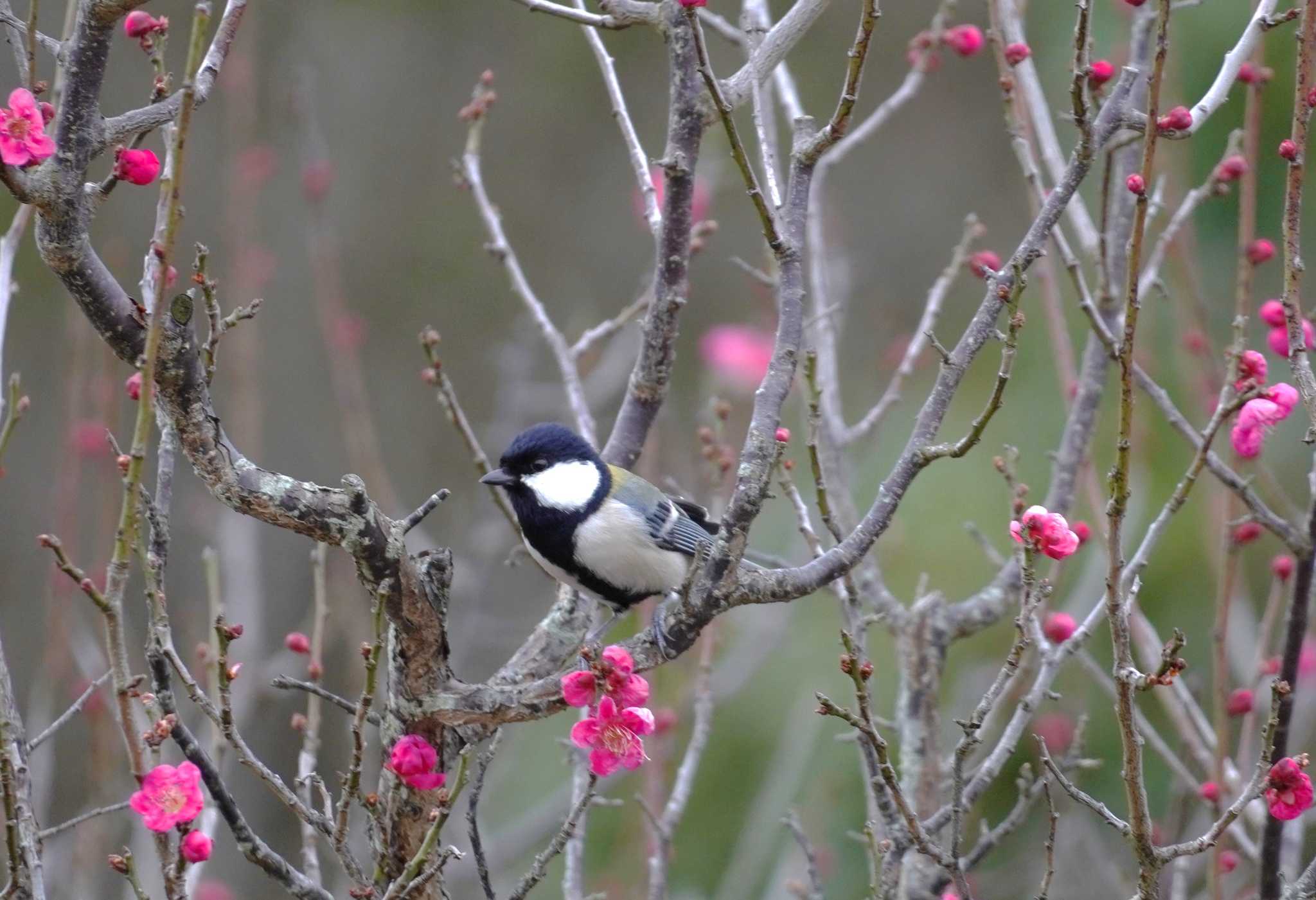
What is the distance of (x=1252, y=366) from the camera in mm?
1791

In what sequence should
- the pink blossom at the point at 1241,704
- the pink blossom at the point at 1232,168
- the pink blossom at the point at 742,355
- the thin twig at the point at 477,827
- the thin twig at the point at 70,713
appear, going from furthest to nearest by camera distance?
the pink blossom at the point at 742,355, the pink blossom at the point at 1232,168, the pink blossom at the point at 1241,704, the thin twig at the point at 477,827, the thin twig at the point at 70,713

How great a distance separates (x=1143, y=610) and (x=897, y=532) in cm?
89

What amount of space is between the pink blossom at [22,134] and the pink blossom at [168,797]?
2.30 feet

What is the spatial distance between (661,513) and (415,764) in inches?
48.6

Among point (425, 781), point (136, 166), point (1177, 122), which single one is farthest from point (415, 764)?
point (1177, 122)

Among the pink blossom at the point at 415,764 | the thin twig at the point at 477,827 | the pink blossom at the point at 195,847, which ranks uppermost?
the pink blossom at the point at 415,764

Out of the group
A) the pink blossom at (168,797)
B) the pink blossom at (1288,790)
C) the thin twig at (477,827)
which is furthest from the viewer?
the thin twig at (477,827)

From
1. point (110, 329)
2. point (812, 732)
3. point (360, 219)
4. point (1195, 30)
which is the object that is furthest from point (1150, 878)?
point (360, 219)

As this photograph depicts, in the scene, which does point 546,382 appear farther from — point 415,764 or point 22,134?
point 22,134

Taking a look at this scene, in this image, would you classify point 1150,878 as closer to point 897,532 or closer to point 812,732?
point 812,732

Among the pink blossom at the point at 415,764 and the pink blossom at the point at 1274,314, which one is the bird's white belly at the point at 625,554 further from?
the pink blossom at the point at 1274,314

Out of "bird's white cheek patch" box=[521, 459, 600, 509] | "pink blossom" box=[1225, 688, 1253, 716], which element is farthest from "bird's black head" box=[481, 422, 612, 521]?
"pink blossom" box=[1225, 688, 1253, 716]

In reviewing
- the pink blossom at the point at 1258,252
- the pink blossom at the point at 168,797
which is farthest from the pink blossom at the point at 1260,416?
the pink blossom at the point at 168,797

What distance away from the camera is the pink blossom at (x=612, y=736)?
66.8 inches
